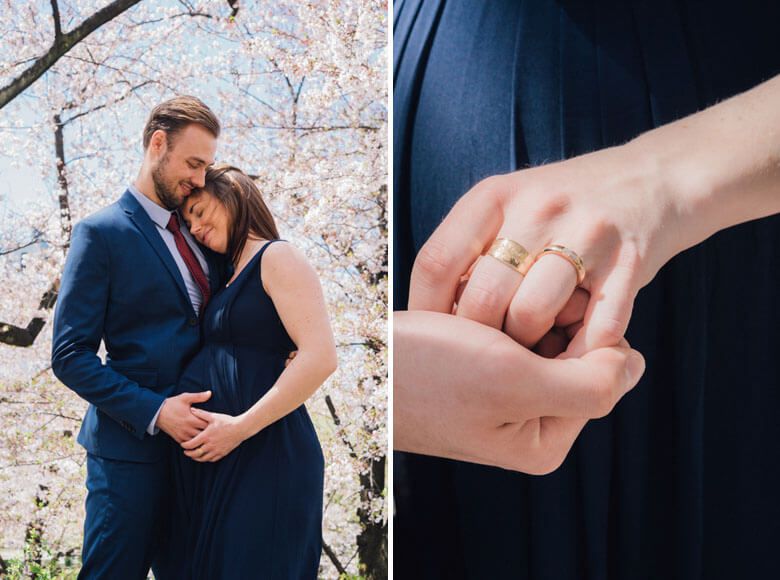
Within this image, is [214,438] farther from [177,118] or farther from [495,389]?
[495,389]

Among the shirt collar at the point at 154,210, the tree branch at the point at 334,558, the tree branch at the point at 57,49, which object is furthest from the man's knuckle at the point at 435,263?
the tree branch at the point at 57,49

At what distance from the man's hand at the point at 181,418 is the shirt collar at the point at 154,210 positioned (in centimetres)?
31

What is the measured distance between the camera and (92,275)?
4.12 ft

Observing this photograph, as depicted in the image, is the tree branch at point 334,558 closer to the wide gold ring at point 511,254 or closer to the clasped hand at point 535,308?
the clasped hand at point 535,308

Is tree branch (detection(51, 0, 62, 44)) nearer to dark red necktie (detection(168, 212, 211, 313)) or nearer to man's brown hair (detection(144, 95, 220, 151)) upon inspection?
man's brown hair (detection(144, 95, 220, 151))

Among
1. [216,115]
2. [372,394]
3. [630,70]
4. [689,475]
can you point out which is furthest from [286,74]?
[689,475]

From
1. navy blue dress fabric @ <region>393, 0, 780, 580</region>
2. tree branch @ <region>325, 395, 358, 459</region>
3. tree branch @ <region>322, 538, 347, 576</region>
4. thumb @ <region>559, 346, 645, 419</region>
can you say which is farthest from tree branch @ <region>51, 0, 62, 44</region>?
thumb @ <region>559, 346, 645, 419</region>

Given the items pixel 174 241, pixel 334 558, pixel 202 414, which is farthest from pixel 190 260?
pixel 334 558

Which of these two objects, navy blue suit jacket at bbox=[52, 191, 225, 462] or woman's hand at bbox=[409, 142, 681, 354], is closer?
woman's hand at bbox=[409, 142, 681, 354]

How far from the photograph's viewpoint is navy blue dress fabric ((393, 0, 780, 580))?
76cm

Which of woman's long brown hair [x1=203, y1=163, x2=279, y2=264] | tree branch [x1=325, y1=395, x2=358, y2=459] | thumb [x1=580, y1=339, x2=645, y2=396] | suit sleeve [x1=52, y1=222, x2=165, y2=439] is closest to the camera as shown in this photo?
thumb [x1=580, y1=339, x2=645, y2=396]

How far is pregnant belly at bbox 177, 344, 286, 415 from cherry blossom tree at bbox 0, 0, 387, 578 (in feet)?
0.66

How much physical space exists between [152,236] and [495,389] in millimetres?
806

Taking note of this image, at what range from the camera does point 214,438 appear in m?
1.24
